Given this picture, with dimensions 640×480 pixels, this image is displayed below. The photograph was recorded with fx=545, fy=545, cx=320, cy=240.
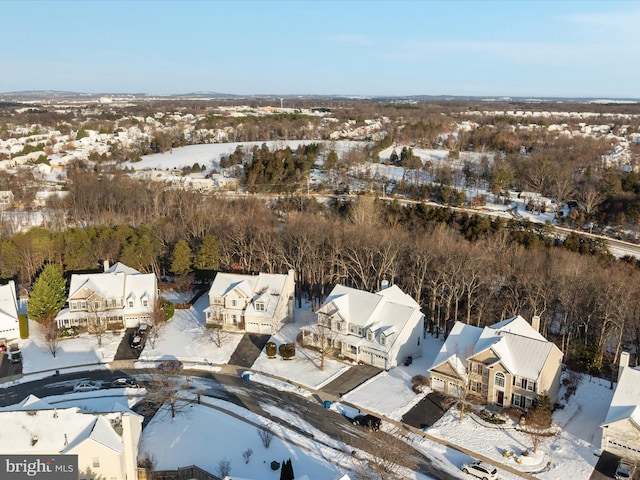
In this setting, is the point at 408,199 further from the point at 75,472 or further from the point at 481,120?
the point at 481,120

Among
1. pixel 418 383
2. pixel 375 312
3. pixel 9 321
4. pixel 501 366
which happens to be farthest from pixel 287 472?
→ pixel 9 321

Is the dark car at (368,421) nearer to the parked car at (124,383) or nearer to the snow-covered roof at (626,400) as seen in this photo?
the snow-covered roof at (626,400)

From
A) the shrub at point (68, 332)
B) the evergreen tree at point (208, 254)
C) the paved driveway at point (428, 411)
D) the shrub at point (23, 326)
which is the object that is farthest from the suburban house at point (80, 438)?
the evergreen tree at point (208, 254)

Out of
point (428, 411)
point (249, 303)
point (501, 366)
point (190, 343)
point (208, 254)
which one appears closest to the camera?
point (501, 366)

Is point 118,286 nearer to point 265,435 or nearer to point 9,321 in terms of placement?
point 9,321

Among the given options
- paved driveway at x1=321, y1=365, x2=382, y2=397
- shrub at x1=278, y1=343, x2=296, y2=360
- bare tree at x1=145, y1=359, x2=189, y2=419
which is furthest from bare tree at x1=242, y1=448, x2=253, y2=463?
shrub at x1=278, y1=343, x2=296, y2=360

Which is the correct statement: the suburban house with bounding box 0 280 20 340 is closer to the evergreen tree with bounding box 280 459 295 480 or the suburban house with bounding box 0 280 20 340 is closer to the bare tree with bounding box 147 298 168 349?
the bare tree with bounding box 147 298 168 349
